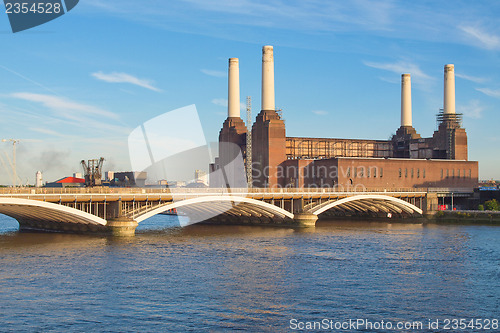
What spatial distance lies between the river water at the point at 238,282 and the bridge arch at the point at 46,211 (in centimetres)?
239

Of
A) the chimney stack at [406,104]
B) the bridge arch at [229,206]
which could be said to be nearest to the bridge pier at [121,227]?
the bridge arch at [229,206]

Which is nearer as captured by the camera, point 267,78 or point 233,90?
point 267,78

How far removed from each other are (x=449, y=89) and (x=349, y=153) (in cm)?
2579

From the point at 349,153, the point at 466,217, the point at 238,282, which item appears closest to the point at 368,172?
the point at 466,217

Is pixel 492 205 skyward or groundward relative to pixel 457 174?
groundward

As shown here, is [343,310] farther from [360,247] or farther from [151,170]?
[151,170]

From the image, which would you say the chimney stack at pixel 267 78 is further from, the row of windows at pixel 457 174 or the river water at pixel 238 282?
the river water at pixel 238 282

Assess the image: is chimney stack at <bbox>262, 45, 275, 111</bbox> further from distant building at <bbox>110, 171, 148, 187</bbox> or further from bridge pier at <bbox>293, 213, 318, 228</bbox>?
distant building at <bbox>110, 171, 148, 187</bbox>

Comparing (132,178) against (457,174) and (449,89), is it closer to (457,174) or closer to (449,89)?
(449,89)

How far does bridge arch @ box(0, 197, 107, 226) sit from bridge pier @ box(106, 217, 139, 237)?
39.6 inches

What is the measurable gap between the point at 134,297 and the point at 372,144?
106 metres

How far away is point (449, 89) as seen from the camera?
125 m

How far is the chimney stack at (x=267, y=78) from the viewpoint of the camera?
112938 millimetres

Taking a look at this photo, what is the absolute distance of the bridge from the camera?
2430 inches
